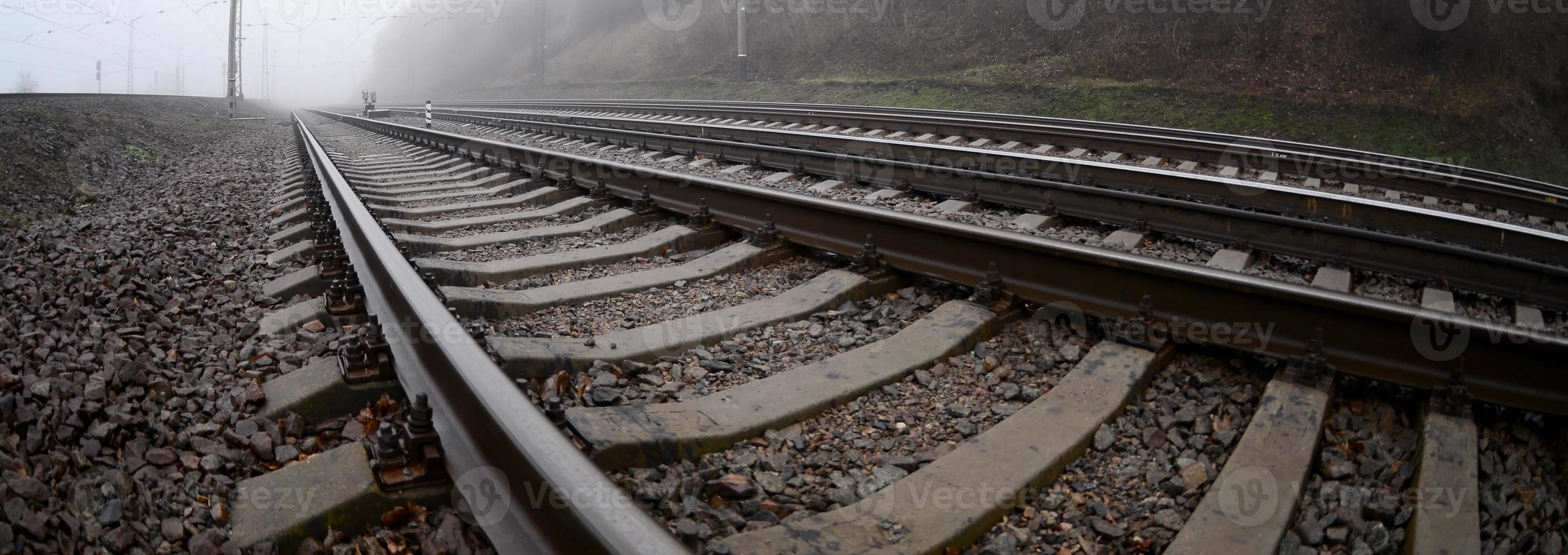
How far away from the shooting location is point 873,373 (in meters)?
2.86

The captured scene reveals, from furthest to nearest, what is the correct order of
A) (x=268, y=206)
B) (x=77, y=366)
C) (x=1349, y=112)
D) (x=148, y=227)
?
1. (x=1349, y=112)
2. (x=268, y=206)
3. (x=148, y=227)
4. (x=77, y=366)

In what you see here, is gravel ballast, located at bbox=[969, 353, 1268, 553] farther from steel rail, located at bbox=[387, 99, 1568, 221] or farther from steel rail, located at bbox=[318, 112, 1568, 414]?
steel rail, located at bbox=[387, 99, 1568, 221]

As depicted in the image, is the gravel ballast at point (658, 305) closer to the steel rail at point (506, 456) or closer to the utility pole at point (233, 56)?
the steel rail at point (506, 456)

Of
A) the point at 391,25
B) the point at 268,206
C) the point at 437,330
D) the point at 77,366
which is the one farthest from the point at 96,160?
the point at 391,25

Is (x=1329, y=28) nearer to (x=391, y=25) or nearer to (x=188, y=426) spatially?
(x=188, y=426)

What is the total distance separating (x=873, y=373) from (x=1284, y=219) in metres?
2.90

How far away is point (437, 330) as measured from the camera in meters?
2.41

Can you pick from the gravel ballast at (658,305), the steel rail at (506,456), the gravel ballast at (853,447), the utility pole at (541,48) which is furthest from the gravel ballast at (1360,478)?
the utility pole at (541,48)

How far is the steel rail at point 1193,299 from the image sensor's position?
2562mm

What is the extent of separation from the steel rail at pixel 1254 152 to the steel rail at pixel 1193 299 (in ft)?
16.6

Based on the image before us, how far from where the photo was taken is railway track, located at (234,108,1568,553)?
200 cm

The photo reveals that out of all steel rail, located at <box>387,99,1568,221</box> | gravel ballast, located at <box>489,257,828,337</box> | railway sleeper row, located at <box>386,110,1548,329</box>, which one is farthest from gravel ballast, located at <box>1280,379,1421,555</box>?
steel rail, located at <box>387,99,1568,221</box>

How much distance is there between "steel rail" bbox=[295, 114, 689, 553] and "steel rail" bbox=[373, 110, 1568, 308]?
3.99m

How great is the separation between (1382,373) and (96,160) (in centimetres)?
1311
